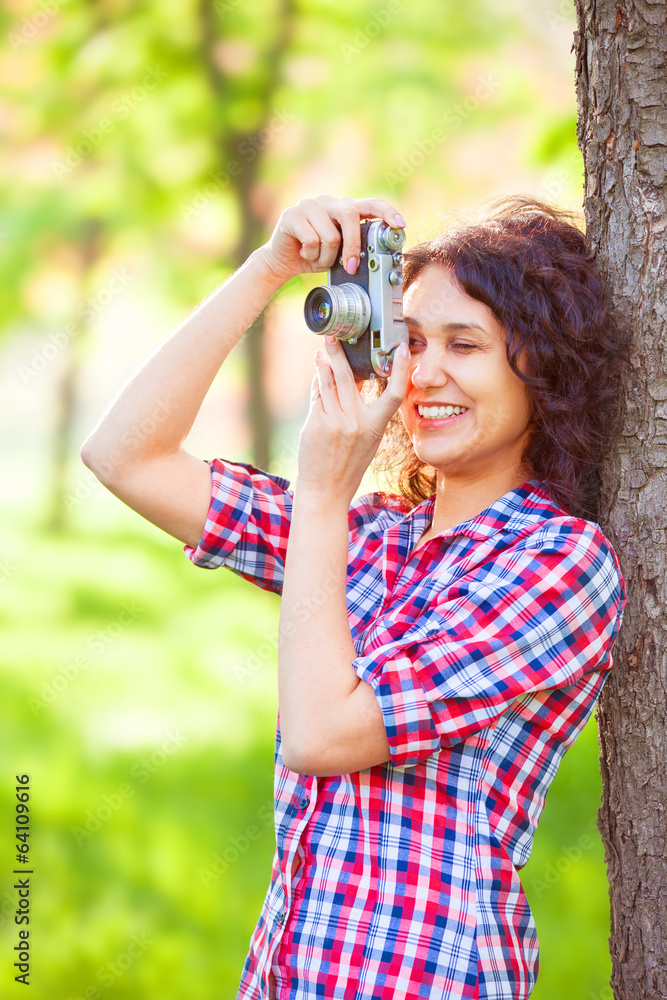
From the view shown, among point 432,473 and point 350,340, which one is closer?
point 350,340

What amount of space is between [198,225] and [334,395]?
86.9 inches

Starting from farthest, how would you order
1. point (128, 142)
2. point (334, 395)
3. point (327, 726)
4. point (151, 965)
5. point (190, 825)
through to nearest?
point (128, 142)
point (190, 825)
point (151, 965)
point (334, 395)
point (327, 726)

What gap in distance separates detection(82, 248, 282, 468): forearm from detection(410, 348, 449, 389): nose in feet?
1.04

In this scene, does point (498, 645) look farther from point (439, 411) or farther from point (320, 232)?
point (320, 232)

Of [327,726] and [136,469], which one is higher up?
[136,469]

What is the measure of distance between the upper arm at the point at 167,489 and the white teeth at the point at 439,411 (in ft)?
1.32

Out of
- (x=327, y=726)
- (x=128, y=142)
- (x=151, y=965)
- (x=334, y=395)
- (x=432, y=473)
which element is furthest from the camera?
(x=128, y=142)

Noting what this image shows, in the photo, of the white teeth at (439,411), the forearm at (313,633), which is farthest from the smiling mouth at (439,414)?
the forearm at (313,633)

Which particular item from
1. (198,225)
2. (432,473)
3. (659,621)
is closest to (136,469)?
(432,473)

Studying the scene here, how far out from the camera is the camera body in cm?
126

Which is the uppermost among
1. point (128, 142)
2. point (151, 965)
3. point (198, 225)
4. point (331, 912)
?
point (128, 142)

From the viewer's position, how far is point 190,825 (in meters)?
2.81

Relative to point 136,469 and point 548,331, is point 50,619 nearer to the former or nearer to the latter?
point 136,469

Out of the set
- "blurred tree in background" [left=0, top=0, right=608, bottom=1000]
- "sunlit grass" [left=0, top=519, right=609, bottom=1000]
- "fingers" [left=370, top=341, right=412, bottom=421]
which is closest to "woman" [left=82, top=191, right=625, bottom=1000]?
"fingers" [left=370, top=341, right=412, bottom=421]
